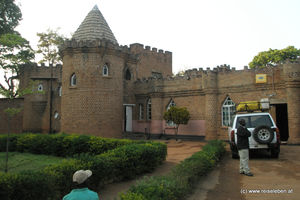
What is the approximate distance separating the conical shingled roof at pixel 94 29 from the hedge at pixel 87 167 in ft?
33.1

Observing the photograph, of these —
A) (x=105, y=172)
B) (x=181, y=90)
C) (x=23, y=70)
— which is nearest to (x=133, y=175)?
(x=105, y=172)

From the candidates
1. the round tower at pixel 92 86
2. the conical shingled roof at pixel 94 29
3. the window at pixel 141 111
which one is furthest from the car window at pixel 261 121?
the window at pixel 141 111

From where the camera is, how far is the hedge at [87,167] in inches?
198

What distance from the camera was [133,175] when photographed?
28.0ft

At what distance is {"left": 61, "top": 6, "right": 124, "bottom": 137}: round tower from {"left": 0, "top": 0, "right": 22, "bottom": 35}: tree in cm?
1482

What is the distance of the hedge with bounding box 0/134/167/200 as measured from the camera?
5023mm

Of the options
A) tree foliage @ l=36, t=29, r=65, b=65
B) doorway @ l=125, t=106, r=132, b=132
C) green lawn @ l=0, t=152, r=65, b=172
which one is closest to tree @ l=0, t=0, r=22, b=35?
tree foliage @ l=36, t=29, r=65, b=65

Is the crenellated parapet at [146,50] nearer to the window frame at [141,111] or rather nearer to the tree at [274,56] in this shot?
the window frame at [141,111]

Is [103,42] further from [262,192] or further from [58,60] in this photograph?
[58,60]

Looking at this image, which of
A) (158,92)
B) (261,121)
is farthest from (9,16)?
(261,121)

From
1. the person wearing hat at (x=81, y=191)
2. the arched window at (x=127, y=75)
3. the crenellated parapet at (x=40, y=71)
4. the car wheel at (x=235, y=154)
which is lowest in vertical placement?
the car wheel at (x=235, y=154)

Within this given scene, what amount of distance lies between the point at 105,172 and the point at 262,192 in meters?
4.28

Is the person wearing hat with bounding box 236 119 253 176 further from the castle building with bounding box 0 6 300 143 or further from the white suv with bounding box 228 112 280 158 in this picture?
the castle building with bounding box 0 6 300 143

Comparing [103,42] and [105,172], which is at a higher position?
[103,42]
